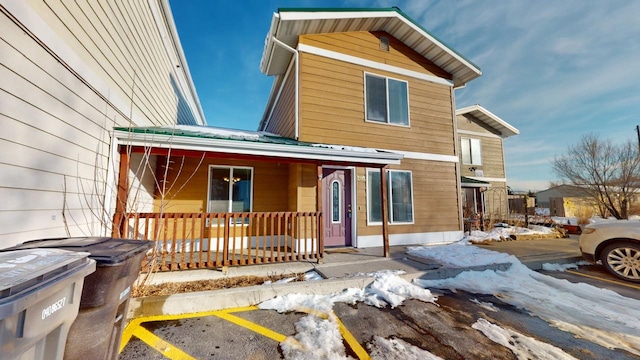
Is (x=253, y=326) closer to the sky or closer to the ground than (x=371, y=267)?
closer to the ground

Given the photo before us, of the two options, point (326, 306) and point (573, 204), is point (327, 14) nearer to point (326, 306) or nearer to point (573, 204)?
point (326, 306)

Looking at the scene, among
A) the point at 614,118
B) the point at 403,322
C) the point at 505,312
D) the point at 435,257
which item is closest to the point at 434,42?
the point at 435,257

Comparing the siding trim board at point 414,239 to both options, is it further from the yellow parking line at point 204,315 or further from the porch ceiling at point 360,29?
the porch ceiling at point 360,29

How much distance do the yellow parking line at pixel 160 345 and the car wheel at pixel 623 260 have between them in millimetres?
7646

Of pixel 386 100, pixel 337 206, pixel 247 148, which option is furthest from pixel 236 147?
pixel 386 100

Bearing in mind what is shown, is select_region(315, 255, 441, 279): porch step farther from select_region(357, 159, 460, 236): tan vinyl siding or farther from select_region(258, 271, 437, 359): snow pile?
select_region(357, 159, 460, 236): tan vinyl siding

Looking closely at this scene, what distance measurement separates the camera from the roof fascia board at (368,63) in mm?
6816

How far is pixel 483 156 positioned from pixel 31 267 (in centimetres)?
1775

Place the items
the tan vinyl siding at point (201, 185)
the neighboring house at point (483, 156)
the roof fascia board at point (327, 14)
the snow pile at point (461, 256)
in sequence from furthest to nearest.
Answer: the neighboring house at point (483, 156) < the tan vinyl siding at point (201, 185) < the roof fascia board at point (327, 14) < the snow pile at point (461, 256)

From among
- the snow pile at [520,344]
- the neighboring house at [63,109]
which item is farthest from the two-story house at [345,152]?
the snow pile at [520,344]

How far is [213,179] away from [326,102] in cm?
386

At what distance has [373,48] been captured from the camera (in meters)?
7.70

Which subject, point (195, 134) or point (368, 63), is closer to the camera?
point (195, 134)

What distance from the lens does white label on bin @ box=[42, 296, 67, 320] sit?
44.2 inches
